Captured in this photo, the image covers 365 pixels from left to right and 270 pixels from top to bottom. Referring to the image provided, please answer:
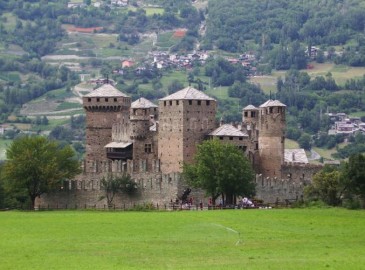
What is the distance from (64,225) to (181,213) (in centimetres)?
1087

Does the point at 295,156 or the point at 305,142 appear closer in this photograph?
the point at 295,156

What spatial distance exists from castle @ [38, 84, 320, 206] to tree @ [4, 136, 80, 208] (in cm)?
201

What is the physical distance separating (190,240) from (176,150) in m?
38.3

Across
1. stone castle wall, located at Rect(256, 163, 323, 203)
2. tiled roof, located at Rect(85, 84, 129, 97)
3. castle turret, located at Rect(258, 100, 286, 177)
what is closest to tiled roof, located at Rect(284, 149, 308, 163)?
castle turret, located at Rect(258, 100, 286, 177)

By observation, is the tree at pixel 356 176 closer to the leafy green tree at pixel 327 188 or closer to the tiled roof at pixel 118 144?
the leafy green tree at pixel 327 188

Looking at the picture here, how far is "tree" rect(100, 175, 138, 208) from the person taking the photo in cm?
9506

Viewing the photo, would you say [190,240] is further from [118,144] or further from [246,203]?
[118,144]

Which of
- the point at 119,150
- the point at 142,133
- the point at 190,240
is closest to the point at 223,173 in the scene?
the point at 142,133

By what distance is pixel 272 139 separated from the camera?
10069 cm

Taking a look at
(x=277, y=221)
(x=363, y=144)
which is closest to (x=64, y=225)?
(x=277, y=221)

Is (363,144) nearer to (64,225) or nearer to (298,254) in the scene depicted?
(64,225)

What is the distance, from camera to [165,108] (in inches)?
3861

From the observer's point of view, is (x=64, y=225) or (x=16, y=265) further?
(x=64, y=225)

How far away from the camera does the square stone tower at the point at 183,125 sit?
97.1m
